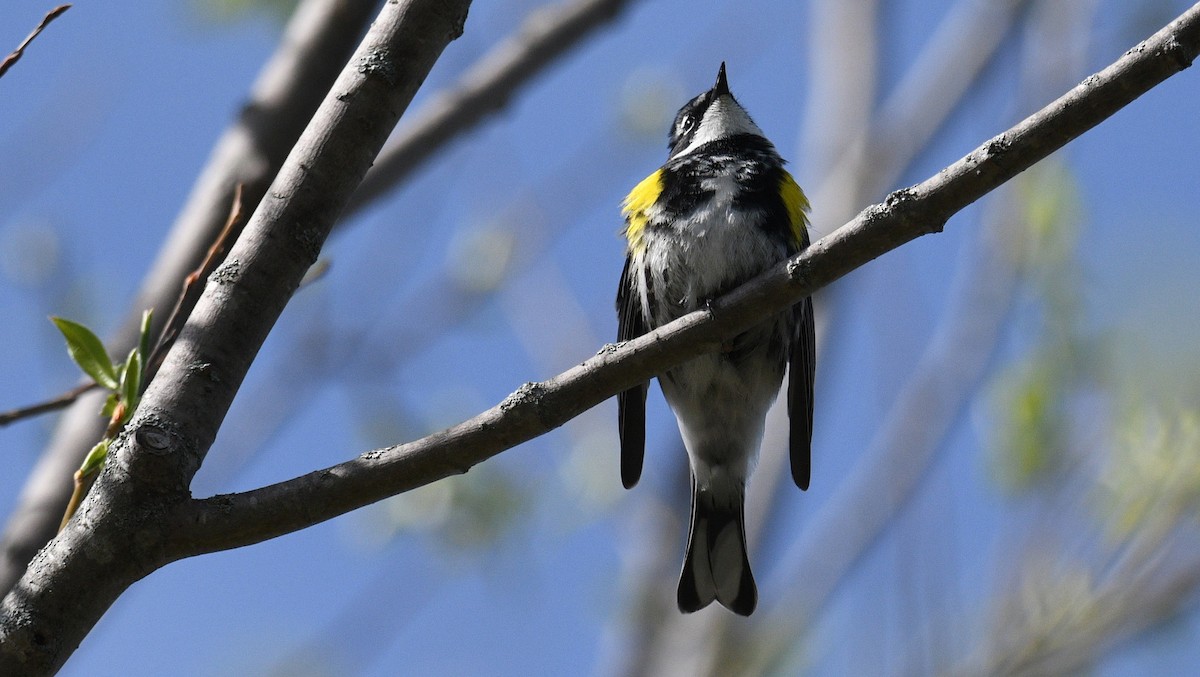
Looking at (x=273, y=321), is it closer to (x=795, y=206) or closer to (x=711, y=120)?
(x=795, y=206)

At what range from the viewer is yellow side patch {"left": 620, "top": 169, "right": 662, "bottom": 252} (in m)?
4.05

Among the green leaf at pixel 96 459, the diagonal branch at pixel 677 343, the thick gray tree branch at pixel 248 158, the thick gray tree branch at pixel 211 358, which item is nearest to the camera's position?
the thick gray tree branch at pixel 211 358

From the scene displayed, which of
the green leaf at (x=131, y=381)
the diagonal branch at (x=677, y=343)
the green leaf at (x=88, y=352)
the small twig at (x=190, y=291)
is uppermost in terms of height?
the small twig at (x=190, y=291)

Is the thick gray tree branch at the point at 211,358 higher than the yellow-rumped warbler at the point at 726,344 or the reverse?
the reverse

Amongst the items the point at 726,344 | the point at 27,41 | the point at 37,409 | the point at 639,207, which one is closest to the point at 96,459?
the point at 37,409

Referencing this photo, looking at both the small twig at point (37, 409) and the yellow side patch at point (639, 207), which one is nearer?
the small twig at point (37, 409)

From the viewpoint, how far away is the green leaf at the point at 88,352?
7.65 ft

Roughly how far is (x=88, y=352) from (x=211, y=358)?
1.12 feet

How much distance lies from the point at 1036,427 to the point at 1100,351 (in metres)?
0.58

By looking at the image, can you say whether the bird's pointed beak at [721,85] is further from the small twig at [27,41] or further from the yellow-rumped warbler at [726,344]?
the small twig at [27,41]

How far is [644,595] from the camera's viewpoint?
512cm

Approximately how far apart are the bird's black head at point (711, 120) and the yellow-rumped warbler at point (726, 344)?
19.2 inches

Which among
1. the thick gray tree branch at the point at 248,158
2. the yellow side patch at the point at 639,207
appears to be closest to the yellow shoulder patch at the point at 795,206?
the yellow side patch at the point at 639,207

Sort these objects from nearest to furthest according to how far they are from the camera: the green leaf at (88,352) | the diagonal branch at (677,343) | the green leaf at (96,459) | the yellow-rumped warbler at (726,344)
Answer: the diagonal branch at (677,343), the green leaf at (96,459), the green leaf at (88,352), the yellow-rumped warbler at (726,344)
